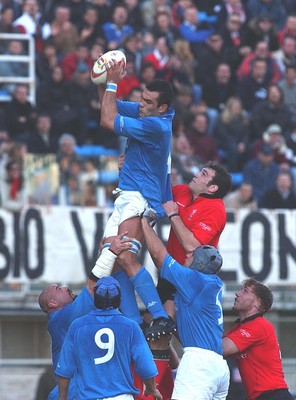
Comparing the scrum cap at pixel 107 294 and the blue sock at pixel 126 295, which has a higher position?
the scrum cap at pixel 107 294

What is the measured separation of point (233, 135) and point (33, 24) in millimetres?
3413

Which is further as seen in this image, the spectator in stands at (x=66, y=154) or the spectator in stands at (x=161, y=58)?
the spectator in stands at (x=161, y=58)

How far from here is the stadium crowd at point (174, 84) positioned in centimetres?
2184

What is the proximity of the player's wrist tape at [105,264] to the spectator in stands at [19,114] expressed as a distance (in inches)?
345

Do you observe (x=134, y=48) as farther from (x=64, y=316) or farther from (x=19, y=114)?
(x=64, y=316)

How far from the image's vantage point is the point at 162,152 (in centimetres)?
1354

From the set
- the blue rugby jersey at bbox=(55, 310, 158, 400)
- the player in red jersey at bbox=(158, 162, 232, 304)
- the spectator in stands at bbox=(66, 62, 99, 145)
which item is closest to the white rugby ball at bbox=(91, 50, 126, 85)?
the player in red jersey at bbox=(158, 162, 232, 304)

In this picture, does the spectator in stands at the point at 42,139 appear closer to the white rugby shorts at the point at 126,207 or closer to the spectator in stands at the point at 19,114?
the spectator in stands at the point at 19,114

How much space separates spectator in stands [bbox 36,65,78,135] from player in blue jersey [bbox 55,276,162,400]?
10.00 metres

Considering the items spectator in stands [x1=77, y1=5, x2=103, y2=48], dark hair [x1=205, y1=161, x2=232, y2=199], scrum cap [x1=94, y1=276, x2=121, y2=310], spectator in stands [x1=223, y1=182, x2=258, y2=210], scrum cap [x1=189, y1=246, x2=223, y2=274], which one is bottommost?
spectator in stands [x1=223, y1=182, x2=258, y2=210]

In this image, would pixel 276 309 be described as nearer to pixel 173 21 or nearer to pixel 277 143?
pixel 277 143

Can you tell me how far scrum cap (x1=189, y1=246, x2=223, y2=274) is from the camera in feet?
43.7

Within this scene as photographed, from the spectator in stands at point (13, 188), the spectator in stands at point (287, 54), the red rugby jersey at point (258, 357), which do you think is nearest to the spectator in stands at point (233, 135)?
the spectator in stands at point (287, 54)

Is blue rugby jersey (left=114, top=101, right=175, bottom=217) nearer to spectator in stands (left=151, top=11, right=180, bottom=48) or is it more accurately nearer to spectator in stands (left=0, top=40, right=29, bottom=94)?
spectator in stands (left=0, top=40, right=29, bottom=94)
